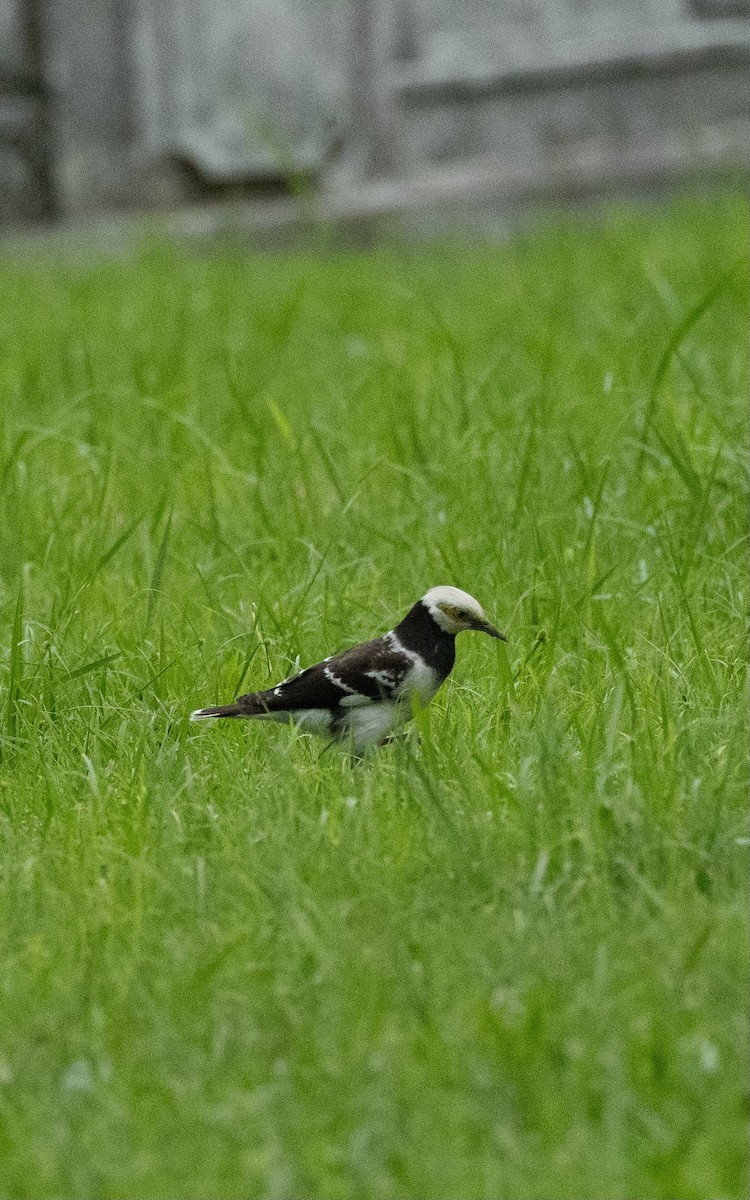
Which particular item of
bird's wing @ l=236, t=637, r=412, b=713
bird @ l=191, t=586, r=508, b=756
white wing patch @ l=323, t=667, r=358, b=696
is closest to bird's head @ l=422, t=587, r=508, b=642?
bird @ l=191, t=586, r=508, b=756

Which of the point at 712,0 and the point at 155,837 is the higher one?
the point at 712,0

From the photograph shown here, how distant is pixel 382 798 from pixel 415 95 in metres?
7.40

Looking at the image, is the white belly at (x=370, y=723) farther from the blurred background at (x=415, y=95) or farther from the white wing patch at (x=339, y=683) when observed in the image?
the blurred background at (x=415, y=95)

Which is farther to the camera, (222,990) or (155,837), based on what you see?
(155,837)

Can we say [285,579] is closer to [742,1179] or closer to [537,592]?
[537,592]

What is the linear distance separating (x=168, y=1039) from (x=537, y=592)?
1825mm

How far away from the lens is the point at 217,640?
3.85 meters

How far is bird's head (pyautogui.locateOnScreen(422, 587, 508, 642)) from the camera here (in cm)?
338

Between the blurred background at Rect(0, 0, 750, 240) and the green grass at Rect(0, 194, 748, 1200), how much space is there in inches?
151

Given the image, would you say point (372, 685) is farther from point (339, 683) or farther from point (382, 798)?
point (382, 798)

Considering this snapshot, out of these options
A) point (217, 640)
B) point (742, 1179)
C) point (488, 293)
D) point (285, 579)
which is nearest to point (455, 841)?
point (742, 1179)

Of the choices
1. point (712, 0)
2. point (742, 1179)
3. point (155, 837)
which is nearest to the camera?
point (742, 1179)

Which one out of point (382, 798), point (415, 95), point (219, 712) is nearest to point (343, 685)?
point (219, 712)

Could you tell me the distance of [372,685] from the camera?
3348mm
